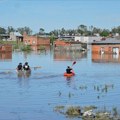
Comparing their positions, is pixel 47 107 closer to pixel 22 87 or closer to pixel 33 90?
pixel 33 90

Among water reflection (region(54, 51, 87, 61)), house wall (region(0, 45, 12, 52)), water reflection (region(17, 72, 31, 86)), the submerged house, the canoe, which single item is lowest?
water reflection (region(54, 51, 87, 61))

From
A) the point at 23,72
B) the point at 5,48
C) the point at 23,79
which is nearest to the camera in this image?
the point at 23,79

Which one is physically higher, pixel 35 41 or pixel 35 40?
pixel 35 40

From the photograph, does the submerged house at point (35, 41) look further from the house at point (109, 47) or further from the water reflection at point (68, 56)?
the water reflection at point (68, 56)

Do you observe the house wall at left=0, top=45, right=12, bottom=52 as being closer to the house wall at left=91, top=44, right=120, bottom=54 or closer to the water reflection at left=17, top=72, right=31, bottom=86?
the house wall at left=91, top=44, right=120, bottom=54

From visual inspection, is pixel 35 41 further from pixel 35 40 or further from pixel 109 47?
pixel 109 47

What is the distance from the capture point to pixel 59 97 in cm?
2764

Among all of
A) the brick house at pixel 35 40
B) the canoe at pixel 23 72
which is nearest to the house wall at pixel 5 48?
the brick house at pixel 35 40

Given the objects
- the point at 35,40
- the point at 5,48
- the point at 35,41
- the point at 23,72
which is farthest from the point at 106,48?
the point at 23,72

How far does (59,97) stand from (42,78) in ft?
47.7

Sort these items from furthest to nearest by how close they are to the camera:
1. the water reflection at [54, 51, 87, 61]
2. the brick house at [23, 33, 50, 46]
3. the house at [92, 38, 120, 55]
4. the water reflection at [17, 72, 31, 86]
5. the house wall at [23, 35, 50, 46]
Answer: the brick house at [23, 33, 50, 46] < the house wall at [23, 35, 50, 46] < the house at [92, 38, 120, 55] < the water reflection at [54, 51, 87, 61] < the water reflection at [17, 72, 31, 86]

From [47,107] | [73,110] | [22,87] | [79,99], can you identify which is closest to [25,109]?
[47,107]

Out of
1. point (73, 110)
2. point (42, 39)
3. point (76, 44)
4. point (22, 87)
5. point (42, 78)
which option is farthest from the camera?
point (42, 39)

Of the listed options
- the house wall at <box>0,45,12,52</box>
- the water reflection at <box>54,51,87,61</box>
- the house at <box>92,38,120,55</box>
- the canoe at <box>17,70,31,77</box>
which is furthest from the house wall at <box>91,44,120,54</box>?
the canoe at <box>17,70,31,77</box>
